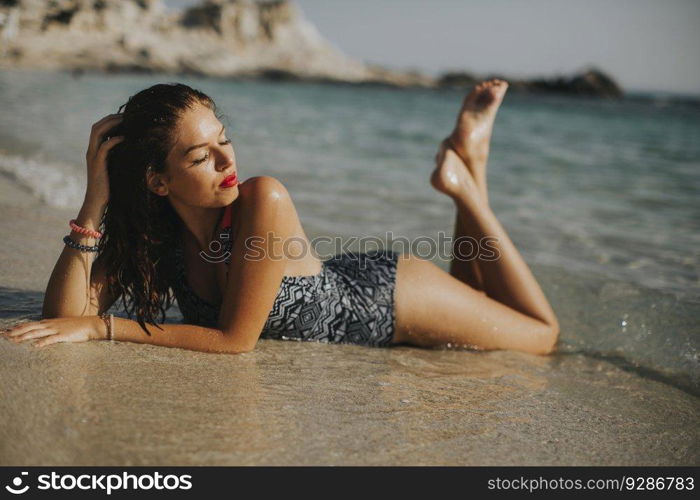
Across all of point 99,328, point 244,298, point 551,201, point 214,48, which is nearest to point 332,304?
point 244,298

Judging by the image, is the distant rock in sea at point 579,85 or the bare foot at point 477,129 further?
the distant rock in sea at point 579,85

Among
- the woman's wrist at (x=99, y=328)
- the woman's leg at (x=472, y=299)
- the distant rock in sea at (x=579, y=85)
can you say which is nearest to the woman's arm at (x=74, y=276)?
the woman's wrist at (x=99, y=328)

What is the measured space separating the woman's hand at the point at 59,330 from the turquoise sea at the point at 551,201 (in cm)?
247

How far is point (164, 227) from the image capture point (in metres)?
2.79

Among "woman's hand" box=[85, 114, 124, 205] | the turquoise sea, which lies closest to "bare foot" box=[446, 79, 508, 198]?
the turquoise sea

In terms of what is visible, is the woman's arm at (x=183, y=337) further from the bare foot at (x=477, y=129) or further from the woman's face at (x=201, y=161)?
the bare foot at (x=477, y=129)

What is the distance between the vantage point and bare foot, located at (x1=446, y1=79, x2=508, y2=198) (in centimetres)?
366

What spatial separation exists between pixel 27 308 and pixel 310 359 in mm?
1339

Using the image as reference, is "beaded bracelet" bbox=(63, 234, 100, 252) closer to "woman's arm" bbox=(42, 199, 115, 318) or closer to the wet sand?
"woman's arm" bbox=(42, 199, 115, 318)

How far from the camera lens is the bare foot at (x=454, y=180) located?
11.3 ft

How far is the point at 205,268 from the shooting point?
2.83 metres
